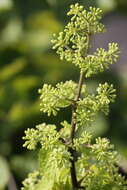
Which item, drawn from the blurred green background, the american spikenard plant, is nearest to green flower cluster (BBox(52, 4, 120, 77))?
the american spikenard plant

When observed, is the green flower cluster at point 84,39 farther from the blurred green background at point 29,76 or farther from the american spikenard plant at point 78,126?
the blurred green background at point 29,76

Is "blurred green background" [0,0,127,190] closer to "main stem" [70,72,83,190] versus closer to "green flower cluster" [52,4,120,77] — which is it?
"main stem" [70,72,83,190]

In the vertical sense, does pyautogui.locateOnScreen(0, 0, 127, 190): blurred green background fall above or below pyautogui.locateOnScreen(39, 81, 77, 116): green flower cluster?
above

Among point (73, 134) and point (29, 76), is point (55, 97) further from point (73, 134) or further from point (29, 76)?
point (29, 76)

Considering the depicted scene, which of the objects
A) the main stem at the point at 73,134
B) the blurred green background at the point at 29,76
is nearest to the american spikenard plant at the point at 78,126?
the main stem at the point at 73,134

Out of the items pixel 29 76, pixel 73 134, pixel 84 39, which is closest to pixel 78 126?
pixel 73 134

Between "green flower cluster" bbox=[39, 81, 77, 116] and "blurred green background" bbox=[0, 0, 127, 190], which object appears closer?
"green flower cluster" bbox=[39, 81, 77, 116]
